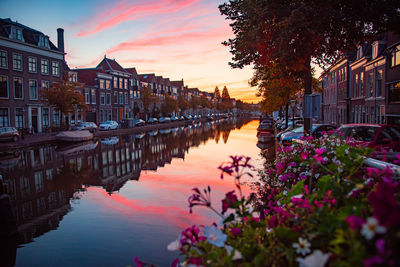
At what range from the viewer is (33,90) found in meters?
41.3

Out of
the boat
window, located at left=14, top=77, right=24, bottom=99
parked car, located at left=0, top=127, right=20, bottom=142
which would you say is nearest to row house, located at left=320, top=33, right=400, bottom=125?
the boat

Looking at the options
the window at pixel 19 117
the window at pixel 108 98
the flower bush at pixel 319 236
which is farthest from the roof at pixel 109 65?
the flower bush at pixel 319 236

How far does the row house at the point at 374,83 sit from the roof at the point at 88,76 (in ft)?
136

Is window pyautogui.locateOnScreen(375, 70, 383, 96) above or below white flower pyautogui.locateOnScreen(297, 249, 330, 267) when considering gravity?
above

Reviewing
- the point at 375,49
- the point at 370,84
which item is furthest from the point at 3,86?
the point at 370,84

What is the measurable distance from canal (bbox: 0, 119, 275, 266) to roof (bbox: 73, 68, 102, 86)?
3889 centimetres

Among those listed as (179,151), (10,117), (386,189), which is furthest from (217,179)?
(10,117)

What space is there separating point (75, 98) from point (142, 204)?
32.0 meters

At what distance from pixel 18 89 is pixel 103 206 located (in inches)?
1385

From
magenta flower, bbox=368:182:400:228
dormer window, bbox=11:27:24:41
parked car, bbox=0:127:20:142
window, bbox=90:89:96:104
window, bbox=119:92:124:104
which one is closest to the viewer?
magenta flower, bbox=368:182:400:228

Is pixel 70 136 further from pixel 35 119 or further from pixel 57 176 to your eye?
pixel 57 176

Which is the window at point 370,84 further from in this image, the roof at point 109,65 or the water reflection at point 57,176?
the roof at point 109,65

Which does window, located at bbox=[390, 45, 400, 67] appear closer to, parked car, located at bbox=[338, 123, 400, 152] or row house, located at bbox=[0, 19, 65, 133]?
parked car, located at bbox=[338, 123, 400, 152]

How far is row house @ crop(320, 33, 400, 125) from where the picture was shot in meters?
25.4
